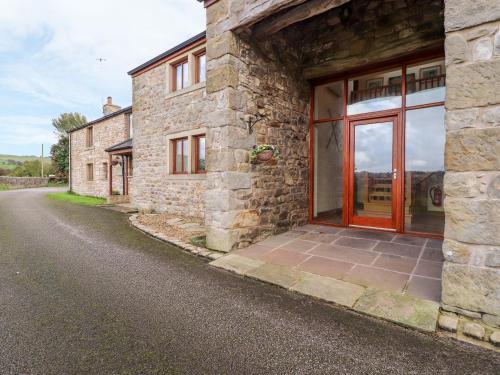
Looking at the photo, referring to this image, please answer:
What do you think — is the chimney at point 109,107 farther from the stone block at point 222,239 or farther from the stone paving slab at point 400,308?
the stone paving slab at point 400,308

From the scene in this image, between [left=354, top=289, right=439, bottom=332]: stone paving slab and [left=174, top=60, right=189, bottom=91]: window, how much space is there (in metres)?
7.32

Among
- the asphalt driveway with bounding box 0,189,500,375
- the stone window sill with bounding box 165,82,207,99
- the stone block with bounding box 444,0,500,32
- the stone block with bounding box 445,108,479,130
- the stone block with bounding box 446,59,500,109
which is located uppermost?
the stone window sill with bounding box 165,82,207,99

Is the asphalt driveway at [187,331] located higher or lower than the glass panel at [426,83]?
lower

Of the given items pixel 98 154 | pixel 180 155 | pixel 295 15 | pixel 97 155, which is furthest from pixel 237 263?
pixel 97 155

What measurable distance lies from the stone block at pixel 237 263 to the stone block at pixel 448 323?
1.94 meters

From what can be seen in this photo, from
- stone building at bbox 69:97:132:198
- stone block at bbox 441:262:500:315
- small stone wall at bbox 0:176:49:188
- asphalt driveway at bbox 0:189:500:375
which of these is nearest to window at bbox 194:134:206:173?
asphalt driveway at bbox 0:189:500:375

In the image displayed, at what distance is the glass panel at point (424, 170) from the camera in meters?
4.41

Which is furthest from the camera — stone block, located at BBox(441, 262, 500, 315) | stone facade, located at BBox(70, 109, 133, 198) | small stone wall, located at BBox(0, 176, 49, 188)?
small stone wall, located at BBox(0, 176, 49, 188)

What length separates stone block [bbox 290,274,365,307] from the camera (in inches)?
96.2

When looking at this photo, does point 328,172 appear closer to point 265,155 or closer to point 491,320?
point 265,155

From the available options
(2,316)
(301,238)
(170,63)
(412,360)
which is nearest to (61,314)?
(2,316)

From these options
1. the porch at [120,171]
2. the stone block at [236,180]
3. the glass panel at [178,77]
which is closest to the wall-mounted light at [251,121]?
the stone block at [236,180]

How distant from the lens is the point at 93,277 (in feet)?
10.1

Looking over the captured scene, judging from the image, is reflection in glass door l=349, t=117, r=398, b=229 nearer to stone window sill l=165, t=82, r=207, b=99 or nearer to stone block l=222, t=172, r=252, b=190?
stone block l=222, t=172, r=252, b=190
